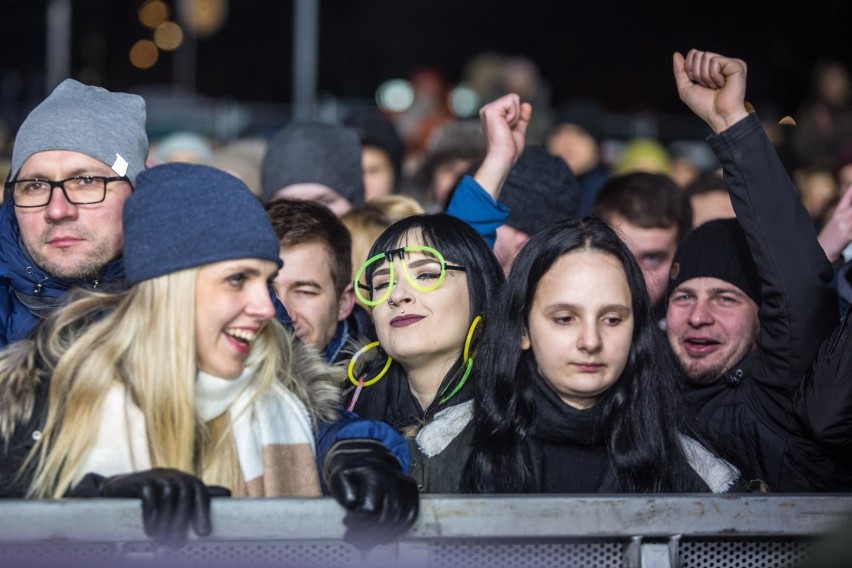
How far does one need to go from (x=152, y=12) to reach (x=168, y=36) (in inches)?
47.1

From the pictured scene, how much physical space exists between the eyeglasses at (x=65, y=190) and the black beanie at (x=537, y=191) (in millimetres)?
2209

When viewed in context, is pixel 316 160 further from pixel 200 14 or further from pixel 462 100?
pixel 200 14

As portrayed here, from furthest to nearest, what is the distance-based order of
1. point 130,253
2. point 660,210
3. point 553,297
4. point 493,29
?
1. point 493,29
2. point 660,210
3. point 553,297
4. point 130,253

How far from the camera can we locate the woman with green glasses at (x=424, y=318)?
12.9 ft

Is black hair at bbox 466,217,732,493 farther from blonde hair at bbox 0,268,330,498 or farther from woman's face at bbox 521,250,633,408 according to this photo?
blonde hair at bbox 0,268,330,498

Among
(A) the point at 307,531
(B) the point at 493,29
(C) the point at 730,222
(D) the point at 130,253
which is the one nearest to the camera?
(A) the point at 307,531

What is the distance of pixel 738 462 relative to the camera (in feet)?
12.0

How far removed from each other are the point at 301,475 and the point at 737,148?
63.7 inches

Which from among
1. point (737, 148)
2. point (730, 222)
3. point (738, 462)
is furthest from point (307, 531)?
point (730, 222)

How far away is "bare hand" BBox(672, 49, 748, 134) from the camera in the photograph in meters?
3.82

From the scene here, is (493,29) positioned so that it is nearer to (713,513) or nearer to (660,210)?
(660,210)

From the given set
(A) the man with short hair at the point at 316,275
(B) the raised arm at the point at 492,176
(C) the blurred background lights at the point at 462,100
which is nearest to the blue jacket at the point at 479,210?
(B) the raised arm at the point at 492,176

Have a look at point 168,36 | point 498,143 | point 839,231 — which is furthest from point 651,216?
point 168,36

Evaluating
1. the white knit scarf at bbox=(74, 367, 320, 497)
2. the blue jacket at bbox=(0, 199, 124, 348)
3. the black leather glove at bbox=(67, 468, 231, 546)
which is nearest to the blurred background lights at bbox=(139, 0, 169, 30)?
the blue jacket at bbox=(0, 199, 124, 348)
